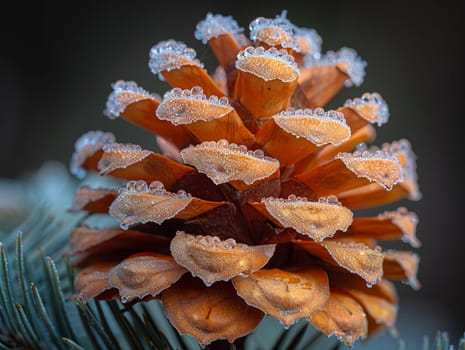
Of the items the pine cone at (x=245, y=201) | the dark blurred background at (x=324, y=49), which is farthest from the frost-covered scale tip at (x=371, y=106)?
the dark blurred background at (x=324, y=49)

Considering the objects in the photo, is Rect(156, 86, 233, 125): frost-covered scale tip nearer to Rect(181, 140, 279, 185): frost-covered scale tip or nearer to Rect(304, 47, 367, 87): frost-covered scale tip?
Rect(181, 140, 279, 185): frost-covered scale tip

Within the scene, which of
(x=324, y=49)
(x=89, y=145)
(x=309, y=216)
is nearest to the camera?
(x=309, y=216)

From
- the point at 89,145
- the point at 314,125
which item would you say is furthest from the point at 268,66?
the point at 89,145

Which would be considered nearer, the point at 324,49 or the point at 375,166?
the point at 375,166

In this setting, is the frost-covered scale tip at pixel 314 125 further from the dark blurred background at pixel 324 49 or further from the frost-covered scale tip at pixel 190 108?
the dark blurred background at pixel 324 49

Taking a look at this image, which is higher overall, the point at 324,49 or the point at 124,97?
the point at 124,97

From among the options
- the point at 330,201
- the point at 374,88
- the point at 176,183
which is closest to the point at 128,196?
the point at 176,183

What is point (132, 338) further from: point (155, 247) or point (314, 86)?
point (314, 86)

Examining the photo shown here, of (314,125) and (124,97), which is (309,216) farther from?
(124,97)

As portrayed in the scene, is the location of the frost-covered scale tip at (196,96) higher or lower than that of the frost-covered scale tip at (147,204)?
higher
